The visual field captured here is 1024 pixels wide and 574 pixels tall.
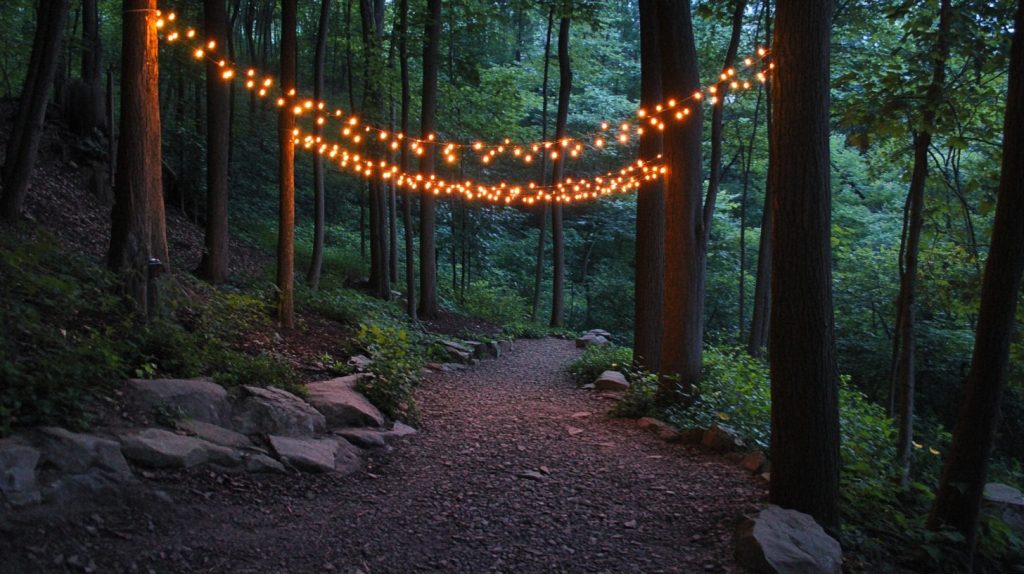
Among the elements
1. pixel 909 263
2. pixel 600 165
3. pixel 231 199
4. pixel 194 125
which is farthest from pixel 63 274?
pixel 600 165

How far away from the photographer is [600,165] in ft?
75.8

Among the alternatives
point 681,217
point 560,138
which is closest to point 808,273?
point 681,217

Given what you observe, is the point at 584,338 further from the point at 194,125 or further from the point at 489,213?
the point at 194,125

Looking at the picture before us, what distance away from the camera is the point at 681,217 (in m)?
7.41

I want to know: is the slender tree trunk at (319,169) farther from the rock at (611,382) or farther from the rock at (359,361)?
the rock at (611,382)

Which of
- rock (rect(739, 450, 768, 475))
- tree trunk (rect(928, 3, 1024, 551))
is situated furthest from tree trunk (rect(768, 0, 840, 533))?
rock (rect(739, 450, 768, 475))

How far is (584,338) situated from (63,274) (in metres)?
11.5

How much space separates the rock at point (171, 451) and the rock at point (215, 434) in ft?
0.38

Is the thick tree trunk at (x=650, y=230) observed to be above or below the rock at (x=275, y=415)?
above

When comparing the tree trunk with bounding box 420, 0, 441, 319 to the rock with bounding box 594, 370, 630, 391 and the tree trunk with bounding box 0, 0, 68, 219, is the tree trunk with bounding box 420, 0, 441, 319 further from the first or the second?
the tree trunk with bounding box 0, 0, 68, 219

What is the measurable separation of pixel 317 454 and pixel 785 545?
11.0ft

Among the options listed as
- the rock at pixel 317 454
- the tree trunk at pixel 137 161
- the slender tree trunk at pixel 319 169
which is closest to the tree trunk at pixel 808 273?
the rock at pixel 317 454

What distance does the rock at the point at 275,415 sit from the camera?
16.4 feet

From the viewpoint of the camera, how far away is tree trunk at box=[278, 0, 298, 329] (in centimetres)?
832
